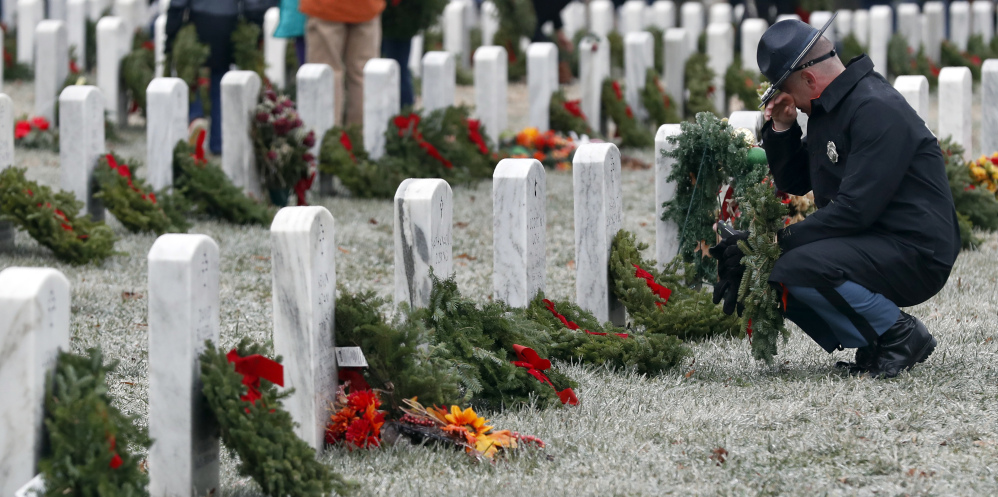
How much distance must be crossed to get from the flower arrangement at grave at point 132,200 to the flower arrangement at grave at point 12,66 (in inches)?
252

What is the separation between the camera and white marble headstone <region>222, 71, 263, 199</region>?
6902 mm

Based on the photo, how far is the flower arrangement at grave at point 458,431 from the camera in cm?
323

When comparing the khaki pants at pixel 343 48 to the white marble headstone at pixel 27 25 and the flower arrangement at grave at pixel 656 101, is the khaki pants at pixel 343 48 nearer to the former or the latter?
the flower arrangement at grave at pixel 656 101

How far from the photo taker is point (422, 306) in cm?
366

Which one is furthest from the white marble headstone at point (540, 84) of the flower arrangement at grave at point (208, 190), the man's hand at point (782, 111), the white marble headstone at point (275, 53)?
the man's hand at point (782, 111)

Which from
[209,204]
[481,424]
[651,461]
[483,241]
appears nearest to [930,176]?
[651,461]

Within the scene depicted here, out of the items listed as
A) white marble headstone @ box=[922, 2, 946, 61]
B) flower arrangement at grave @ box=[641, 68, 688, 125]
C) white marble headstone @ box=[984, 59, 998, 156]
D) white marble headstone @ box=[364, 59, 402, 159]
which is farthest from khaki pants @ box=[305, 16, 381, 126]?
white marble headstone @ box=[922, 2, 946, 61]

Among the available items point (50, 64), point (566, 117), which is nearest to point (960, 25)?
point (566, 117)

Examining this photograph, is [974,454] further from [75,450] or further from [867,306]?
[75,450]

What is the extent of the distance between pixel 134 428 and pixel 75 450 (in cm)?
17

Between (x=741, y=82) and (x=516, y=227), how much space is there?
6.41 metres

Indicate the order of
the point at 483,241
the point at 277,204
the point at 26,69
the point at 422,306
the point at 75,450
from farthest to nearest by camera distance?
1. the point at 26,69
2. the point at 277,204
3. the point at 483,241
4. the point at 422,306
5. the point at 75,450

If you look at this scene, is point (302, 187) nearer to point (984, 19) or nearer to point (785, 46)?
point (785, 46)

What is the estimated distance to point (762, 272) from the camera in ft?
12.5
